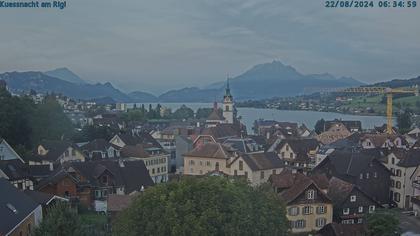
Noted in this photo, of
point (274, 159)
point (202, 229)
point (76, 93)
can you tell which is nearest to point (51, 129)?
point (274, 159)

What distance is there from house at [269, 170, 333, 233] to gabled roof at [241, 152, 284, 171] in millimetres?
6338

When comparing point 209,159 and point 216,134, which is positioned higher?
point 216,134

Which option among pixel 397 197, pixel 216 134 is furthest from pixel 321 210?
pixel 216 134

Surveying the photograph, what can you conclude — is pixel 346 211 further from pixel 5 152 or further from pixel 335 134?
pixel 335 134

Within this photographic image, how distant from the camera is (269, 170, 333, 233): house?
71.0 ft

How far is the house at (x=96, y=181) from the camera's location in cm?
2483

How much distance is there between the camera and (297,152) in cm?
3841

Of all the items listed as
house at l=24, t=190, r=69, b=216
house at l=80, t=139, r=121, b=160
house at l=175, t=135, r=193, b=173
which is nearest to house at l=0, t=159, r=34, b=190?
house at l=24, t=190, r=69, b=216

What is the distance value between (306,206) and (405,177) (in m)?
9.68

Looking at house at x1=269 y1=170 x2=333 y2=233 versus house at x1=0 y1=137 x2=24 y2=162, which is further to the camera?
house at x1=0 y1=137 x2=24 y2=162

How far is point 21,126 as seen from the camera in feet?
124

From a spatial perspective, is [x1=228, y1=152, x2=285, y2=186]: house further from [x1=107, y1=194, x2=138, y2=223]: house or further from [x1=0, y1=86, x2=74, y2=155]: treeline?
[x1=0, y1=86, x2=74, y2=155]: treeline

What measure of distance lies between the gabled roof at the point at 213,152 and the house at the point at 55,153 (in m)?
8.03

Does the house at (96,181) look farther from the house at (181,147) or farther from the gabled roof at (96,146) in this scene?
the house at (181,147)
